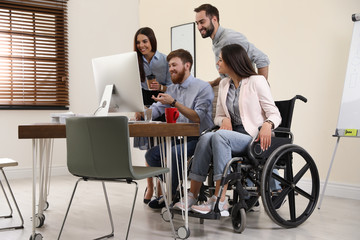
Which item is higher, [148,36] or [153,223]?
[148,36]

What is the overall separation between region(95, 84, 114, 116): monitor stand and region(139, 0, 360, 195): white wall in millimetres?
2212

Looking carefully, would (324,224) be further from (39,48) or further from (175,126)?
(39,48)

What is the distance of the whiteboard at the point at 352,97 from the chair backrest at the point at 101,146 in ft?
6.62

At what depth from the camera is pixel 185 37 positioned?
5.21 meters

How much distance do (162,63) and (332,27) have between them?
1656 millimetres

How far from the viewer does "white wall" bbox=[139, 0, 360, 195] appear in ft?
12.3

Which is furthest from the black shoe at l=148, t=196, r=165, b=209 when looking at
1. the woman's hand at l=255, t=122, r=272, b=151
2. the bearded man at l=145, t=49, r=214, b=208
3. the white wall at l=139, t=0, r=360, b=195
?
the white wall at l=139, t=0, r=360, b=195

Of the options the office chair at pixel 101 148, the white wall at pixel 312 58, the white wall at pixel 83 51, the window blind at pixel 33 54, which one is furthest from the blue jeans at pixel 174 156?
the window blind at pixel 33 54

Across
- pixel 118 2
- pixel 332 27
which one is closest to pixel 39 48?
pixel 118 2

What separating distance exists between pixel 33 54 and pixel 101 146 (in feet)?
11.8

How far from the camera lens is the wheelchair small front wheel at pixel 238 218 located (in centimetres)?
240

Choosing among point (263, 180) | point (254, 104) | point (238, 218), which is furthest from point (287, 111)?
point (238, 218)

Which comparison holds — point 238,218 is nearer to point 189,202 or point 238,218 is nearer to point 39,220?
point 189,202

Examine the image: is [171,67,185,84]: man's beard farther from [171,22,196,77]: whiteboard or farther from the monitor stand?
[171,22,196,77]: whiteboard
